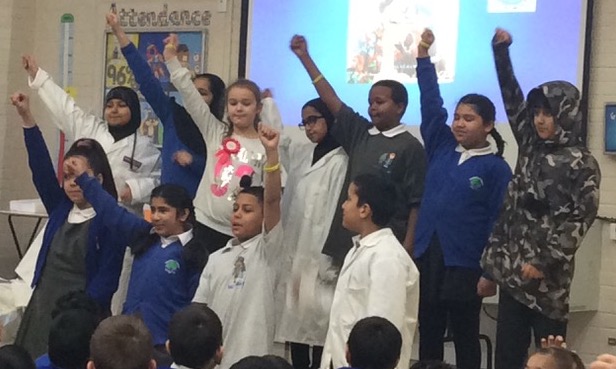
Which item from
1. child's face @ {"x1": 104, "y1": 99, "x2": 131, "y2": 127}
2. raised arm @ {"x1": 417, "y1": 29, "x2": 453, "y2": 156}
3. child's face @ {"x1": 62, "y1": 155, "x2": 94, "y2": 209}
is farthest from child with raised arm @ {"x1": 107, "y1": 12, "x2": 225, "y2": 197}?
raised arm @ {"x1": 417, "y1": 29, "x2": 453, "y2": 156}

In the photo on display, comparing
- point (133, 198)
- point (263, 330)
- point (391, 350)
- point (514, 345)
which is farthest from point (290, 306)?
point (391, 350)

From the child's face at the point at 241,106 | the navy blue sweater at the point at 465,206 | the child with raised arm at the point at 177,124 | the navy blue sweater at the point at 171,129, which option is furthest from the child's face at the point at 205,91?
the navy blue sweater at the point at 465,206

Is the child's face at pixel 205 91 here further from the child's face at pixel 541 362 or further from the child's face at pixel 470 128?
the child's face at pixel 541 362

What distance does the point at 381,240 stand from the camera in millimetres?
3035

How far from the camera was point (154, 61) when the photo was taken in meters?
5.73

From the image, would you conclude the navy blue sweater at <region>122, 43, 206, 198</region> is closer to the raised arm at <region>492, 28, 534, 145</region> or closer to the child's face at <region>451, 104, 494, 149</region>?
the child's face at <region>451, 104, 494, 149</region>

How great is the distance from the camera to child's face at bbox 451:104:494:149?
350cm

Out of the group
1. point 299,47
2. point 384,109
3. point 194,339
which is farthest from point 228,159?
point 194,339

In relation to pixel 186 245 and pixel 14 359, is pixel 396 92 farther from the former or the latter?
pixel 14 359

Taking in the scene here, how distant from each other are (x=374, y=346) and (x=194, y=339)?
0.46 metres

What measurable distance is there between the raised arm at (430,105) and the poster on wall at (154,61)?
225 cm

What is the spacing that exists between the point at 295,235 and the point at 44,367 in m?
1.66

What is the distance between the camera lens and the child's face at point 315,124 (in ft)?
12.6

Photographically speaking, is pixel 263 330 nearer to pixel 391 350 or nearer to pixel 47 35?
pixel 391 350
